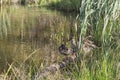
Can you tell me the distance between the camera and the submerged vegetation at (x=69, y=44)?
5.18 metres

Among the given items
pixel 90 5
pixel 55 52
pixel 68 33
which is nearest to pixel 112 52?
pixel 90 5

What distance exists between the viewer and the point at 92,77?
194 inches

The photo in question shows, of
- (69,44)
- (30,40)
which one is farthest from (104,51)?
(30,40)

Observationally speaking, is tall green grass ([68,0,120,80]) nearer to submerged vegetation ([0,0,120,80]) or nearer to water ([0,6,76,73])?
submerged vegetation ([0,0,120,80])

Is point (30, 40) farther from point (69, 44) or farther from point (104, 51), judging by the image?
point (104, 51)

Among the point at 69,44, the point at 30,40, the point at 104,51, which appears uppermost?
the point at 104,51

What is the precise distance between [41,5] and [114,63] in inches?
955

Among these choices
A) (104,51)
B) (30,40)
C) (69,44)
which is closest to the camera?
(104,51)

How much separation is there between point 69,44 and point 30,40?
133 inches

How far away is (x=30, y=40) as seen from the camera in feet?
41.5

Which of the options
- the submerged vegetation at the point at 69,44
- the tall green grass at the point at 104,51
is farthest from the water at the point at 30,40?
the tall green grass at the point at 104,51

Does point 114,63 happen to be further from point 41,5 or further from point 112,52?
point 41,5

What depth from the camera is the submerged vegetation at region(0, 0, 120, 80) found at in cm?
518

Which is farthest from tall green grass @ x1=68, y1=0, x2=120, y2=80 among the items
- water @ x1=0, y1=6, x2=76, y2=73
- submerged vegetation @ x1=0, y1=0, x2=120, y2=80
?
water @ x1=0, y1=6, x2=76, y2=73
